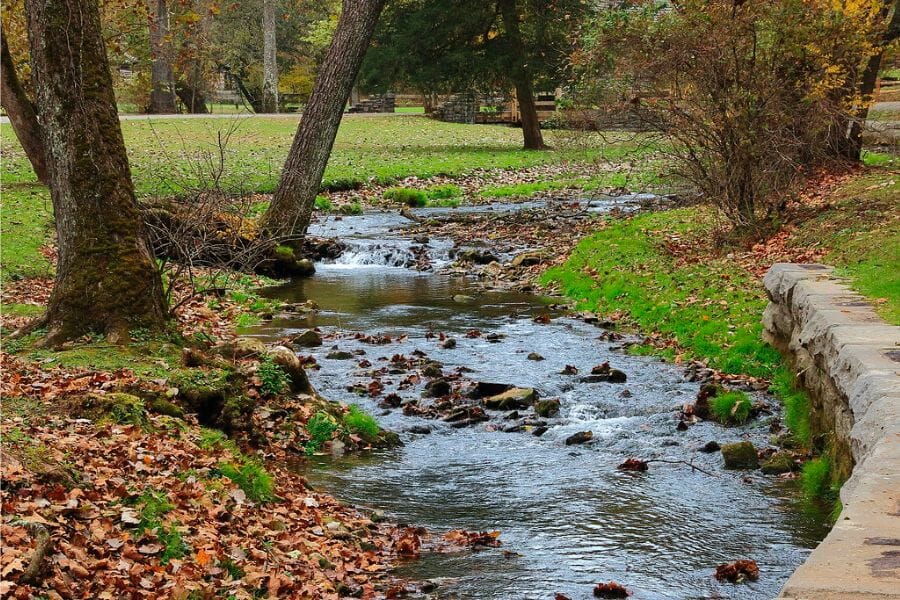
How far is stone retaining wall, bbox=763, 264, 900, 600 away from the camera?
3.71 metres

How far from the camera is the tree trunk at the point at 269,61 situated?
4566 centimetres

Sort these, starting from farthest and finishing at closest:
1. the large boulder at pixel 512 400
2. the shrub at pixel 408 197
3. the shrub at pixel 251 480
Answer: the shrub at pixel 408 197 < the large boulder at pixel 512 400 < the shrub at pixel 251 480

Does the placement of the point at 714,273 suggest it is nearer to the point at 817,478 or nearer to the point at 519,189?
the point at 817,478

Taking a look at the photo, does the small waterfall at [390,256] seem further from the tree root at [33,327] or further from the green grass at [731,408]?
the tree root at [33,327]

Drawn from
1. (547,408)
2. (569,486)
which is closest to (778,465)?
(569,486)

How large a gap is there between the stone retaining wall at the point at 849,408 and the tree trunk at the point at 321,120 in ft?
26.9

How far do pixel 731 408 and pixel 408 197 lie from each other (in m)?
16.6

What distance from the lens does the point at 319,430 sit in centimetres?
839

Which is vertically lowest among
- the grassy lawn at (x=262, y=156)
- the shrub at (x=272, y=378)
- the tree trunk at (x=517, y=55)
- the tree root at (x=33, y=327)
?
the shrub at (x=272, y=378)

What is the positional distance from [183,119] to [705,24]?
93.9 feet

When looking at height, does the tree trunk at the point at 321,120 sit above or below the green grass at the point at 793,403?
above

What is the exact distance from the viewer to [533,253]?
679 inches

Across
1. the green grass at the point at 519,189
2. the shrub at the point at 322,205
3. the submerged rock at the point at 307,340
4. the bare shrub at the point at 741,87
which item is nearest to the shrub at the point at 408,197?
the green grass at the point at 519,189

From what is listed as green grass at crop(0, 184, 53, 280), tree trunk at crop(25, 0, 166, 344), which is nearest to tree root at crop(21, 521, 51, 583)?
tree trunk at crop(25, 0, 166, 344)
